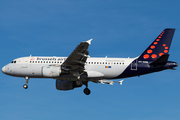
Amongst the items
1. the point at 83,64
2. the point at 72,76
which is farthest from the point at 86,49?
the point at 72,76

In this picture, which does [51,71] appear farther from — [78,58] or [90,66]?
[90,66]

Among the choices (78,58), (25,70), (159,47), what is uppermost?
(159,47)

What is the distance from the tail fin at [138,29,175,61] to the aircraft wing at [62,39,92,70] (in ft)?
31.4

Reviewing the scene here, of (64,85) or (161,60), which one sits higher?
(161,60)

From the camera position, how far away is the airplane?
149 ft

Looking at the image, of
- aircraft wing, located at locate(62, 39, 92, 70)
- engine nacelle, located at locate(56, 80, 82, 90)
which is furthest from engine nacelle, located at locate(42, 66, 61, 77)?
engine nacelle, located at locate(56, 80, 82, 90)

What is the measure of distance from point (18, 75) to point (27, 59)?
286 cm

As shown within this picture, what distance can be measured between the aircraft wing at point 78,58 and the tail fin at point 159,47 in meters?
9.56

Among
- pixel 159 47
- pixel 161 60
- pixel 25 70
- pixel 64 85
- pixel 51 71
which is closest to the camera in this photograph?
pixel 161 60

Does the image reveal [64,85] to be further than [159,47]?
Yes

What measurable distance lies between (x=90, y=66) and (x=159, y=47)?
11213 mm

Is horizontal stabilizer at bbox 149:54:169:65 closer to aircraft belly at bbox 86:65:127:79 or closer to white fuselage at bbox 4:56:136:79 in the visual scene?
white fuselage at bbox 4:56:136:79

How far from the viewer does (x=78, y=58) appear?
4372cm

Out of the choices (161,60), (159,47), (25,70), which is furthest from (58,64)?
(159,47)
